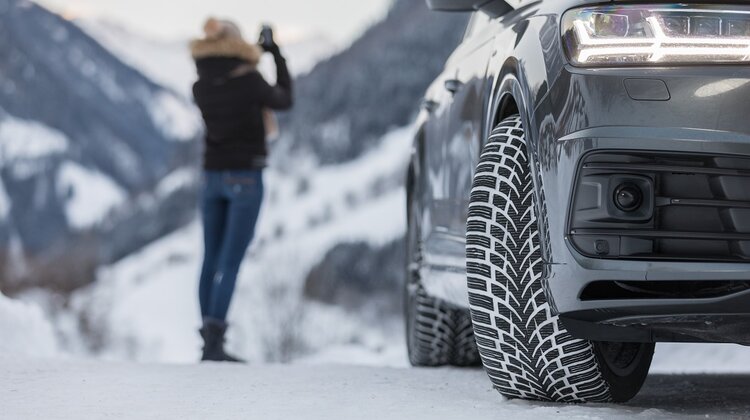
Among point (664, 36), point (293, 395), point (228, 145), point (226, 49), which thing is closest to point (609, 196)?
point (664, 36)

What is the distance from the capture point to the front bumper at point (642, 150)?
2.70 meters

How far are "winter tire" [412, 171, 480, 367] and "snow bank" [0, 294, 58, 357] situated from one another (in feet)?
6.63

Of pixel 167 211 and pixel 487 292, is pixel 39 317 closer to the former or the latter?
pixel 487 292

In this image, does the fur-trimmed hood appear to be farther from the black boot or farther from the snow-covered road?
the snow-covered road

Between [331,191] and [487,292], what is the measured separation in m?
106

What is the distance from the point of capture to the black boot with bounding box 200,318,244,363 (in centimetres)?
615

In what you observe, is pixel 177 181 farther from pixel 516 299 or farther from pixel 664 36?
pixel 664 36

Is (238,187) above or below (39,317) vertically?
above

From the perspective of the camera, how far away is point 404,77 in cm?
10431

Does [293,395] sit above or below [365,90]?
below

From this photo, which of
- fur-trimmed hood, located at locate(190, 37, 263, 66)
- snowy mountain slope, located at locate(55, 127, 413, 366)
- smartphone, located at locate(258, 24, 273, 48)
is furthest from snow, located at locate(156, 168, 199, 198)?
fur-trimmed hood, located at locate(190, 37, 263, 66)

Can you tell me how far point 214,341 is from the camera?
620 cm

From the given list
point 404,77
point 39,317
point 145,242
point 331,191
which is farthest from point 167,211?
point 39,317

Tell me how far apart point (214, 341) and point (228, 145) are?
1100 mm
